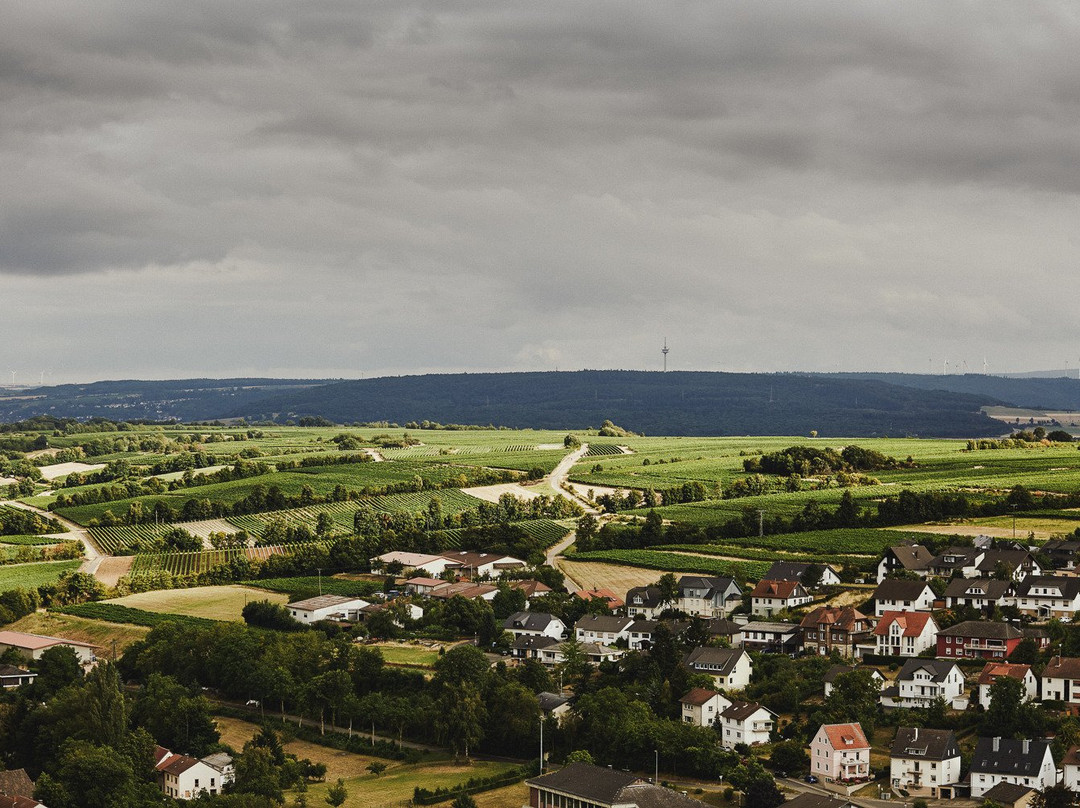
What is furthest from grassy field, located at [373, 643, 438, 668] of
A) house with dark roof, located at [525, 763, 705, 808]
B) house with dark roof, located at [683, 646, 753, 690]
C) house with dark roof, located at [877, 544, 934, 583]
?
house with dark roof, located at [877, 544, 934, 583]

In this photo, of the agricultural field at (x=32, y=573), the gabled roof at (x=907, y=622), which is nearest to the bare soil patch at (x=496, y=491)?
the agricultural field at (x=32, y=573)

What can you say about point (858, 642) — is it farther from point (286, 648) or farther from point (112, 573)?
point (112, 573)

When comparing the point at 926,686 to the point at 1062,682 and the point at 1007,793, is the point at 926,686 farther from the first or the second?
the point at 1007,793

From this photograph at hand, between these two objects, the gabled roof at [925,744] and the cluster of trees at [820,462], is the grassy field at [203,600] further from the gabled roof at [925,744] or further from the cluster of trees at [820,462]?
the cluster of trees at [820,462]

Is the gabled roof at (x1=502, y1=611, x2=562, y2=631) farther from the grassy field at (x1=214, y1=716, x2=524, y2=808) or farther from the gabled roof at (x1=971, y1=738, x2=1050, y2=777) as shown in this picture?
the gabled roof at (x1=971, y1=738, x2=1050, y2=777)

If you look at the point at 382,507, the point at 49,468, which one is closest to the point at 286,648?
the point at 382,507

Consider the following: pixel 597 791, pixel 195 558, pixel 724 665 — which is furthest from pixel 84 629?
pixel 597 791

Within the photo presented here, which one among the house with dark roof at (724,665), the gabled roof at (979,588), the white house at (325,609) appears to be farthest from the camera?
the white house at (325,609)
